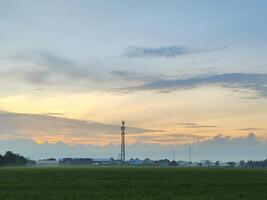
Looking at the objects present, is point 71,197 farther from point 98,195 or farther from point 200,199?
point 200,199

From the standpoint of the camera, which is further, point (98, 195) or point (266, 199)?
point (98, 195)

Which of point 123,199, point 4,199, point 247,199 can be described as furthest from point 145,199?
point 4,199

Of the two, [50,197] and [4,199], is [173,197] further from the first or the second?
[4,199]

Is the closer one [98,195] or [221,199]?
[221,199]

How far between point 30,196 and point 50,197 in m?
2.29

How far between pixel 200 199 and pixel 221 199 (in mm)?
1596

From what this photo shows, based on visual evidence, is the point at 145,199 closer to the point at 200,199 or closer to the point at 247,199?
the point at 200,199

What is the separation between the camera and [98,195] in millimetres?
42625

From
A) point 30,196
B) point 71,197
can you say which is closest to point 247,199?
point 71,197

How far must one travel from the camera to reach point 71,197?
40.7 metres

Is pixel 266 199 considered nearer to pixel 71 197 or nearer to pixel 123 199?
pixel 123 199

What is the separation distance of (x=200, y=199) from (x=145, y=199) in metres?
4.01

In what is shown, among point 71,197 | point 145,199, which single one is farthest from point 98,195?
point 145,199

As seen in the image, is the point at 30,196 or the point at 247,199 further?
the point at 30,196
